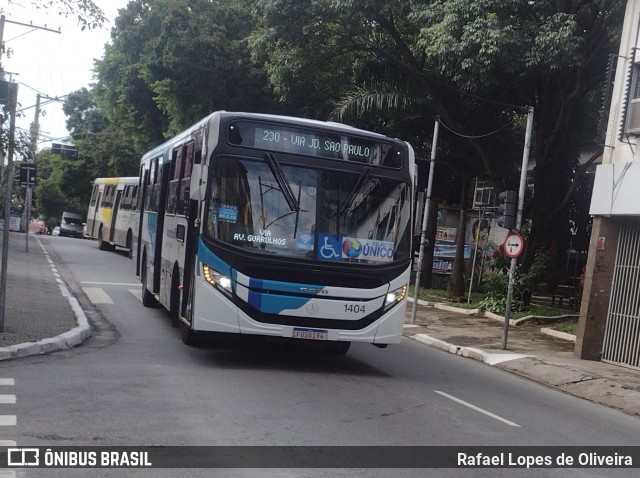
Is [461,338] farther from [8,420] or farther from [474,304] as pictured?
[8,420]

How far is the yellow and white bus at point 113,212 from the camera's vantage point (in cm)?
3256

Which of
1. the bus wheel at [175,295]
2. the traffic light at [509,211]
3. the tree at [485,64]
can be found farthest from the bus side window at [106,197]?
the bus wheel at [175,295]

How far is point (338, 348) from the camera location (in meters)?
12.5

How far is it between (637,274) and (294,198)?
829 centimetres

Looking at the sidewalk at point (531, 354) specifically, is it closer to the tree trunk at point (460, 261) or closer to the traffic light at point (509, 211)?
the traffic light at point (509, 211)

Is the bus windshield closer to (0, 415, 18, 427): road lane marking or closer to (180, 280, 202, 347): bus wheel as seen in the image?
(180, 280, 202, 347): bus wheel

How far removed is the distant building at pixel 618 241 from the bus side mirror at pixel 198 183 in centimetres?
863

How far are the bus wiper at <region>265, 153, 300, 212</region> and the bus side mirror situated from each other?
33.9 inches

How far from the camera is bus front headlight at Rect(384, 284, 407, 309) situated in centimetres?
1087

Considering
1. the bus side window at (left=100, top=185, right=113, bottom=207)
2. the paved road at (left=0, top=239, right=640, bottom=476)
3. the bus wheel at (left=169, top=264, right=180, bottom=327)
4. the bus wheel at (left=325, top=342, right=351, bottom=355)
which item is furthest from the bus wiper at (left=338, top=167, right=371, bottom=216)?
the bus side window at (left=100, top=185, right=113, bottom=207)

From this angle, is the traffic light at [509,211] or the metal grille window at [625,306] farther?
the traffic light at [509,211]

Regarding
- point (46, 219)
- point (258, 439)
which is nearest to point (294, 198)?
point (258, 439)

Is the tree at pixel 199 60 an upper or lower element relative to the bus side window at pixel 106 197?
upper

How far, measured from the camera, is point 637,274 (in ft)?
51.0
